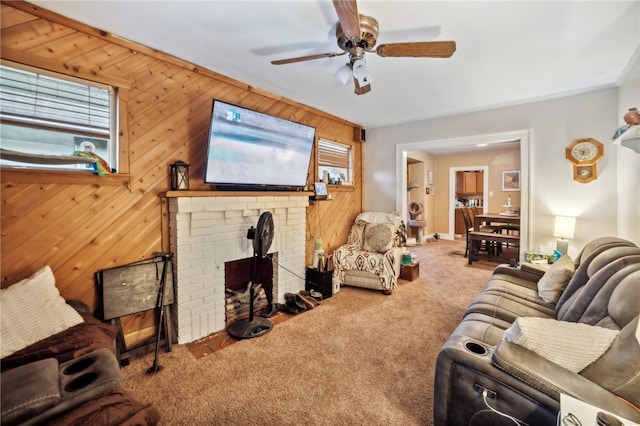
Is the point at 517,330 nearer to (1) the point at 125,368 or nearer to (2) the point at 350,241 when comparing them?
(1) the point at 125,368

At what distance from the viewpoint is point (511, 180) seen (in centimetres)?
707

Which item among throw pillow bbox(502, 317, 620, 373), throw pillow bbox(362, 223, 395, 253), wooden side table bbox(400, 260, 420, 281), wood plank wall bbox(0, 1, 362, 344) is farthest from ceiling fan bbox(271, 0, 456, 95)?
wooden side table bbox(400, 260, 420, 281)

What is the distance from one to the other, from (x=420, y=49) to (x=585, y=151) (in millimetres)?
2800

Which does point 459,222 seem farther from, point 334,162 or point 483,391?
point 483,391

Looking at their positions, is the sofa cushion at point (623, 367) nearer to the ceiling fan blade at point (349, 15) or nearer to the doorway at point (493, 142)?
the ceiling fan blade at point (349, 15)

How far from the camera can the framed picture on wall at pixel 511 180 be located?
6.99 metres

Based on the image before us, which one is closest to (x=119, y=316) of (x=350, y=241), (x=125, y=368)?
(x=125, y=368)

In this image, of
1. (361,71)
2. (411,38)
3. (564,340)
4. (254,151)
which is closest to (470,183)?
(411,38)

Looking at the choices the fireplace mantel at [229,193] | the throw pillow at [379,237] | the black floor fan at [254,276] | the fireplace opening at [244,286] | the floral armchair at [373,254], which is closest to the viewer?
the fireplace mantel at [229,193]

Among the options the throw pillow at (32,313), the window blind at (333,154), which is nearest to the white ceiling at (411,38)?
the window blind at (333,154)

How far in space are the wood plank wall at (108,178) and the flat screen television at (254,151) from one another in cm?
26

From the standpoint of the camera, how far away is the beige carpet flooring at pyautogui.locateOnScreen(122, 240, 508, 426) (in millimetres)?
1653

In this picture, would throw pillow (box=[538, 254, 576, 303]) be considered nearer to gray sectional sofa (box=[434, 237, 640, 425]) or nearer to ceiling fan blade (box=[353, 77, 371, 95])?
gray sectional sofa (box=[434, 237, 640, 425])

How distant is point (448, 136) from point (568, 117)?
52.8 inches
